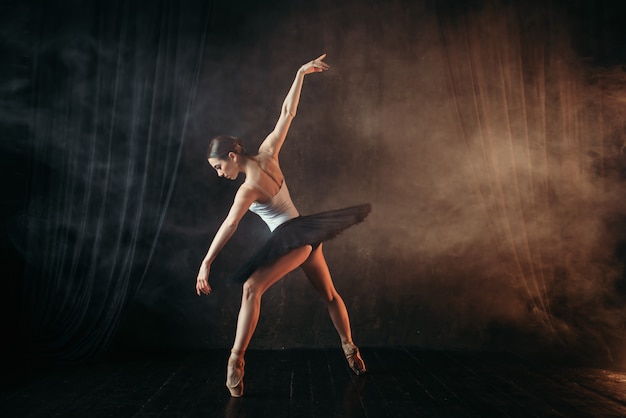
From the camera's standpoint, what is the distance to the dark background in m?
4.22

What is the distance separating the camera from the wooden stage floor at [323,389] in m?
2.92

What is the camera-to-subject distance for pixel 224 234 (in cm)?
318

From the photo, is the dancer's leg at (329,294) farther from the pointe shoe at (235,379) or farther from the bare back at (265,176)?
the pointe shoe at (235,379)

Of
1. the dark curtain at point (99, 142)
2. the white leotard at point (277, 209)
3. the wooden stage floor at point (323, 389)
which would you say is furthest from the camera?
the dark curtain at point (99, 142)

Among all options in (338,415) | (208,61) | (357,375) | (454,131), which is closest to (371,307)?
(357,375)

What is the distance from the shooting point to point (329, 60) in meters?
4.68

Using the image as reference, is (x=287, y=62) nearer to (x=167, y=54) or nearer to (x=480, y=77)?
(x=167, y=54)

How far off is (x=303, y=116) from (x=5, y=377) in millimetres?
2674

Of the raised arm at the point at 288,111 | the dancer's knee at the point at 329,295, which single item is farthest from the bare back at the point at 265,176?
the dancer's knee at the point at 329,295

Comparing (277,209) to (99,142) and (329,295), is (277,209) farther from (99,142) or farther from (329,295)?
(99,142)

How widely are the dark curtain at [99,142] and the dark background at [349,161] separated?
15 millimetres

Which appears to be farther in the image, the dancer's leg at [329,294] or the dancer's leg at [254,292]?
the dancer's leg at [329,294]

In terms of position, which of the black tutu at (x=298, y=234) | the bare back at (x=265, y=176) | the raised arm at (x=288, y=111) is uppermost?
the raised arm at (x=288, y=111)

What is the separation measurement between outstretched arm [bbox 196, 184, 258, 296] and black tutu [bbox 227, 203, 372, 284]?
150mm
